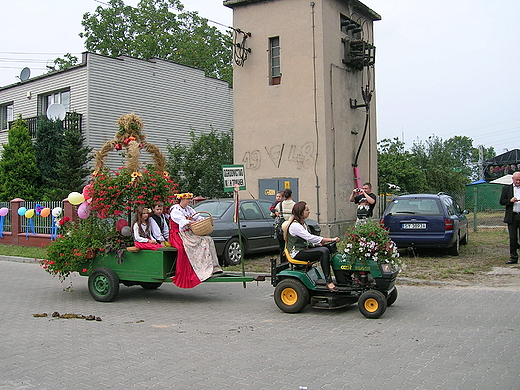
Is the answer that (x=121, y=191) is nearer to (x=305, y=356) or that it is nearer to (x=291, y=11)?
(x=305, y=356)

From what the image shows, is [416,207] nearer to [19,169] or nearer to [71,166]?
[71,166]

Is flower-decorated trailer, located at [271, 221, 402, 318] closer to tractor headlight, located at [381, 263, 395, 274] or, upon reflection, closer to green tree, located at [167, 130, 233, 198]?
tractor headlight, located at [381, 263, 395, 274]

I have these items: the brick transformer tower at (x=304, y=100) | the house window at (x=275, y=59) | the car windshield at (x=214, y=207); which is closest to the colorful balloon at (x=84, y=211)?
the car windshield at (x=214, y=207)

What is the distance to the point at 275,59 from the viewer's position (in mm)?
18562

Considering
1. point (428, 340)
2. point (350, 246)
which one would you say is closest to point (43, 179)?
point (350, 246)

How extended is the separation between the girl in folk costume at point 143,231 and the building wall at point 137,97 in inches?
612

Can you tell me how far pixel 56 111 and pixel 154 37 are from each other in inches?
695

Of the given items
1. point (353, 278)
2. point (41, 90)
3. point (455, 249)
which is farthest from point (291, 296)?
point (41, 90)

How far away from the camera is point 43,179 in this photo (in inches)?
910

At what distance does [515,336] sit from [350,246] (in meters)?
2.32

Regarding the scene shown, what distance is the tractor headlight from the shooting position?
24.2 ft

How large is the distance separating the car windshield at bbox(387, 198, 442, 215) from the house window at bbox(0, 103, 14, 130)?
22.2 metres

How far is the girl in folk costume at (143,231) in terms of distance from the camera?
28.0 ft

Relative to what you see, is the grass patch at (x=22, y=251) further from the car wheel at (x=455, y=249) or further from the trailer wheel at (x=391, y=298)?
the car wheel at (x=455, y=249)
